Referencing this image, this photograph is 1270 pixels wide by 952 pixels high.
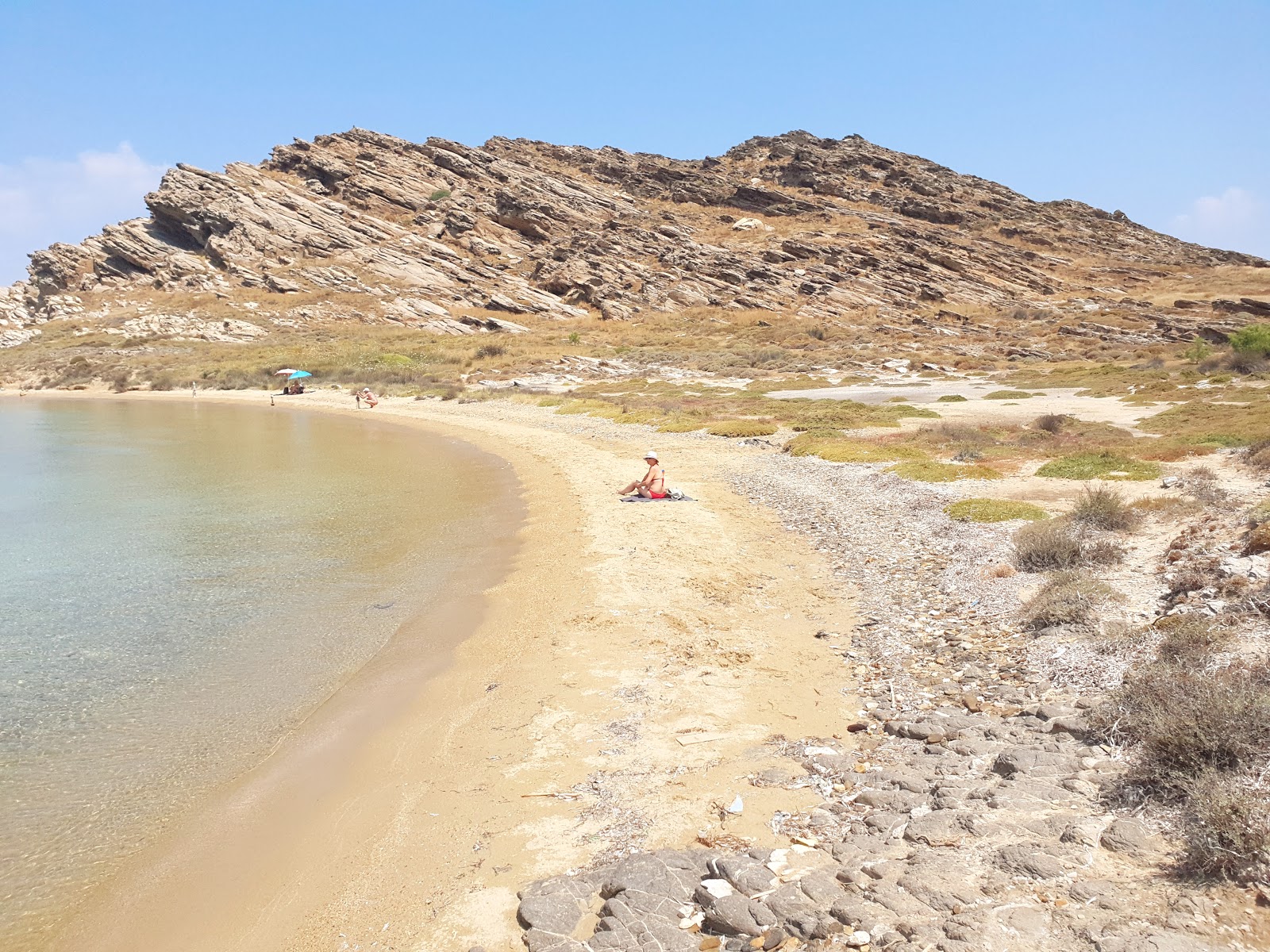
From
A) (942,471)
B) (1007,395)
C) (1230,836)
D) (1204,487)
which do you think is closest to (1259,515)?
(1204,487)

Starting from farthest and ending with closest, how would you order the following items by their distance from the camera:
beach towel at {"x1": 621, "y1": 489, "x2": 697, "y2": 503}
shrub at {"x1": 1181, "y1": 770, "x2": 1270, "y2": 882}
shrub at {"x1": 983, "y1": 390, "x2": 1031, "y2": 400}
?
shrub at {"x1": 983, "y1": 390, "x2": 1031, "y2": 400}, beach towel at {"x1": 621, "y1": 489, "x2": 697, "y2": 503}, shrub at {"x1": 1181, "y1": 770, "x2": 1270, "y2": 882}

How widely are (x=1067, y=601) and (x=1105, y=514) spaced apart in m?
3.70

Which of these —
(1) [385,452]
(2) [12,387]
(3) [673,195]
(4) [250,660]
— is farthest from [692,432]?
(3) [673,195]

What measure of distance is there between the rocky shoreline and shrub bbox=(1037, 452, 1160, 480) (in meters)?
10.1

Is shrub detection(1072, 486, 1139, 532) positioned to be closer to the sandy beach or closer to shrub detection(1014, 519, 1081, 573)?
shrub detection(1014, 519, 1081, 573)

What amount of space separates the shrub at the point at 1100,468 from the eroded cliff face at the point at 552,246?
211 ft

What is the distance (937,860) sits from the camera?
468 centimetres

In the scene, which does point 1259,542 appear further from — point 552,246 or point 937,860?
point 552,246

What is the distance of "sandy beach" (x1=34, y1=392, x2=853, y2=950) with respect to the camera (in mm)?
5359

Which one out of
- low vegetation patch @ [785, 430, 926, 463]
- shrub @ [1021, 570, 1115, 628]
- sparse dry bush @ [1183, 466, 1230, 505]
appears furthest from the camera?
low vegetation patch @ [785, 430, 926, 463]

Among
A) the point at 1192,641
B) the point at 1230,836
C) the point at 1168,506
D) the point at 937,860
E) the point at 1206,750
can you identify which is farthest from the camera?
the point at 1168,506

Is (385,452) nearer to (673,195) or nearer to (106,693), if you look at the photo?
(106,693)

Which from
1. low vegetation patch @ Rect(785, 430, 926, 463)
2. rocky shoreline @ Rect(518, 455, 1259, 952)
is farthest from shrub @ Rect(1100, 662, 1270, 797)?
low vegetation patch @ Rect(785, 430, 926, 463)

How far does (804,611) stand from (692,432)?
63.8 feet
